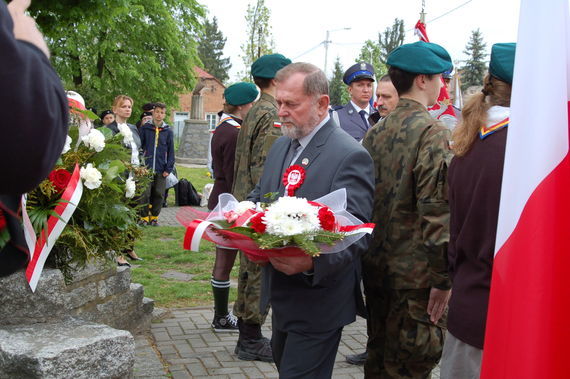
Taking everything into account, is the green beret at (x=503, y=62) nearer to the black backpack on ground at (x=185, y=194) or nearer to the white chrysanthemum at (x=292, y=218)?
the white chrysanthemum at (x=292, y=218)

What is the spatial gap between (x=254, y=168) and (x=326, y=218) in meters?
2.51

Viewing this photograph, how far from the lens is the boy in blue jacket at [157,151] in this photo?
11.4 metres

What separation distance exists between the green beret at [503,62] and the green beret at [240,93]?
370 centimetres

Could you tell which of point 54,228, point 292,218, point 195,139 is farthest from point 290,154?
point 195,139

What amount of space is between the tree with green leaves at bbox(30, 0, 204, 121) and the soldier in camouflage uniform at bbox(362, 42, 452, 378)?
2167cm

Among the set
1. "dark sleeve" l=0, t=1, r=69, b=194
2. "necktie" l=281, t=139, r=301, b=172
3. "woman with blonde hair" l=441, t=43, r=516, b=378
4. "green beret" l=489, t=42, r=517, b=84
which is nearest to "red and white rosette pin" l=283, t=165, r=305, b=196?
"necktie" l=281, t=139, r=301, b=172

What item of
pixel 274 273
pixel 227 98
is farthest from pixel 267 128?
pixel 274 273

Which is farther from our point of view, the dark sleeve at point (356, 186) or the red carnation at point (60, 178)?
the red carnation at point (60, 178)

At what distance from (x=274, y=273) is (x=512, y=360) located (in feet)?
5.48

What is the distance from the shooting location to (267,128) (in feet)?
17.1

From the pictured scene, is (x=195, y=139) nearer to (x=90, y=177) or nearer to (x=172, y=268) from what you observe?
(x=172, y=268)

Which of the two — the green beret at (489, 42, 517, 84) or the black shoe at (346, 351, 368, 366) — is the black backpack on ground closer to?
the black shoe at (346, 351, 368, 366)

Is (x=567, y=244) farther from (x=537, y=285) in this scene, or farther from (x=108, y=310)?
(x=108, y=310)

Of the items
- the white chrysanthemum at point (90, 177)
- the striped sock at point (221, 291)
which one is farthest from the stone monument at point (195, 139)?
the white chrysanthemum at point (90, 177)
